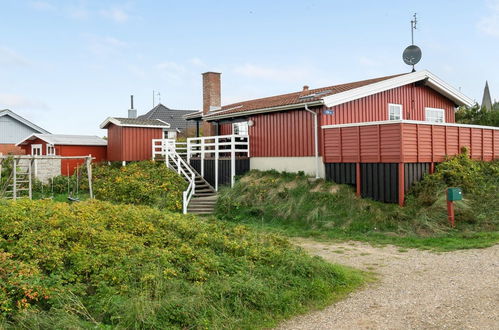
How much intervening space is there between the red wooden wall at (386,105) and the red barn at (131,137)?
11771 mm

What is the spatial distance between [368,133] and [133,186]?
30.0 ft

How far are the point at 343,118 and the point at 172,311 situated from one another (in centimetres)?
1289

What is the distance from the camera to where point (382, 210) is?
1384 centimetres

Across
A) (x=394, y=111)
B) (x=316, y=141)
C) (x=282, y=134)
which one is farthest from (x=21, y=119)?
(x=394, y=111)

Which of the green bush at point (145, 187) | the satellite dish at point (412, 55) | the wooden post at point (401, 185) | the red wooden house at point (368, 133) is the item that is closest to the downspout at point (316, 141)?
the red wooden house at point (368, 133)

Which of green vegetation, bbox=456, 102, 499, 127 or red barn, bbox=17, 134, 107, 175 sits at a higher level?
green vegetation, bbox=456, 102, 499, 127

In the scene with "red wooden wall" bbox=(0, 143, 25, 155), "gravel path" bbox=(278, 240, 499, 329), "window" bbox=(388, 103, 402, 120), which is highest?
"window" bbox=(388, 103, 402, 120)

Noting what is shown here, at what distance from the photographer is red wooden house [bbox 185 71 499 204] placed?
14430 millimetres

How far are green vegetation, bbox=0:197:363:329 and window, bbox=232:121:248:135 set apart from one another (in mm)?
12499

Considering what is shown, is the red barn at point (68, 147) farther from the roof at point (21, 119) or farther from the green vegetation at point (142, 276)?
the green vegetation at point (142, 276)

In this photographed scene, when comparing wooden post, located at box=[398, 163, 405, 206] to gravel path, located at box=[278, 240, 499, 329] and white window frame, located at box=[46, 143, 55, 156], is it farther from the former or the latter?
white window frame, located at box=[46, 143, 55, 156]

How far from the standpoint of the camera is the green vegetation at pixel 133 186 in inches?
689

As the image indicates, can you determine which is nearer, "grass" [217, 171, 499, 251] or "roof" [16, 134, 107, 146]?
"grass" [217, 171, 499, 251]

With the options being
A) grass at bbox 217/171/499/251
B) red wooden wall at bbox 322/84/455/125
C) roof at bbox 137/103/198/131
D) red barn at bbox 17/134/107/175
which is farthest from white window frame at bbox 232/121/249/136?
roof at bbox 137/103/198/131
